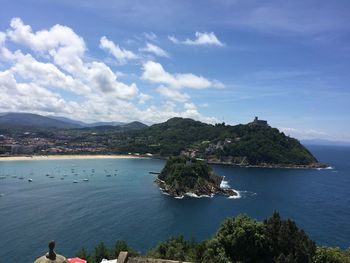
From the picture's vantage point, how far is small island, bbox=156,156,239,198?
7662cm

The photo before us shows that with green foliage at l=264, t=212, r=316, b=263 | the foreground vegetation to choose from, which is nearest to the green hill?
green foliage at l=264, t=212, r=316, b=263

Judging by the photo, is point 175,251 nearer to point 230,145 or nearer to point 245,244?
point 245,244

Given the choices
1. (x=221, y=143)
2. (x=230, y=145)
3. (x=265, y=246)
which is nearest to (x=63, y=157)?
(x=221, y=143)

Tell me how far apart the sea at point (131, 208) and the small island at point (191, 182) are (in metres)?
2.65

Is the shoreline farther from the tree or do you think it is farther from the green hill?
the tree

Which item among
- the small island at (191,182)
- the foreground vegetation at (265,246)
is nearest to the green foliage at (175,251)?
the foreground vegetation at (265,246)

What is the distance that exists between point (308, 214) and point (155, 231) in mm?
27573

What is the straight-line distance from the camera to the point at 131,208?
61.8m

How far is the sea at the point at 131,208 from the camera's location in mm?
46000

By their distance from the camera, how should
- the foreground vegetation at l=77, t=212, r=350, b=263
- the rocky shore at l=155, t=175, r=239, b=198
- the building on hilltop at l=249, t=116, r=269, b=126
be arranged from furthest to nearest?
the building on hilltop at l=249, t=116, r=269, b=126
the rocky shore at l=155, t=175, r=239, b=198
the foreground vegetation at l=77, t=212, r=350, b=263

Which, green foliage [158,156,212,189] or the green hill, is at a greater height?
the green hill

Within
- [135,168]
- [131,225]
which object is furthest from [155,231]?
[135,168]

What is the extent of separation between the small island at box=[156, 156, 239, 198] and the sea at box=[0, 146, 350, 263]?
2651 millimetres

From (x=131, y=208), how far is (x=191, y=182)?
20448mm
